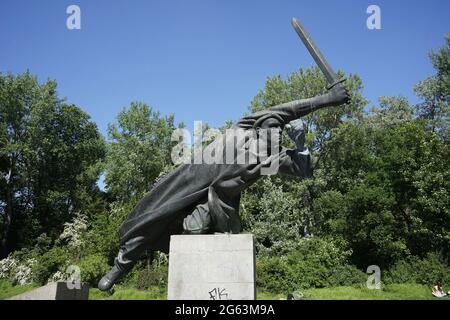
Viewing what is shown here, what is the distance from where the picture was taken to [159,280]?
82.1 ft

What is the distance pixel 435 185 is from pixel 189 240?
81.3 ft

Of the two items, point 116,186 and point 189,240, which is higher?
point 116,186

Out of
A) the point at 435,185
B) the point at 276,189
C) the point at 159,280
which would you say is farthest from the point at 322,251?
the point at 159,280

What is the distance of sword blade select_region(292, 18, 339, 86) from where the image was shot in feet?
24.4

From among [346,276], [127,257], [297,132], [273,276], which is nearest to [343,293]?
[346,276]

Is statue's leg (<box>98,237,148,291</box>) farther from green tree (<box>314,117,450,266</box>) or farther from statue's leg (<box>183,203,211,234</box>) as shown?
green tree (<box>314,117,450,266</box>)

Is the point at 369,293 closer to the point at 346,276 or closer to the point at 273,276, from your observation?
the point at 346,276

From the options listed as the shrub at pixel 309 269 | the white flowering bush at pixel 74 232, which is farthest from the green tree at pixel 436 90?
the white flowering bush at pixel 74 232

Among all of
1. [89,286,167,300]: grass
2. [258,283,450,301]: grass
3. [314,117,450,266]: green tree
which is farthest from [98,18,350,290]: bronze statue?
[314,117,450,266]: green tree

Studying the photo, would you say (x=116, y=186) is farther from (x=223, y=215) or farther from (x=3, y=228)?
(x=223, y=215)

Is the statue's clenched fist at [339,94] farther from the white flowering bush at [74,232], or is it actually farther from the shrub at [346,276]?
the white flowering bush at [74,232]

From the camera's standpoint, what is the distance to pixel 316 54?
7562mm

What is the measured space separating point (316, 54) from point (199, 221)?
3.53 metres
